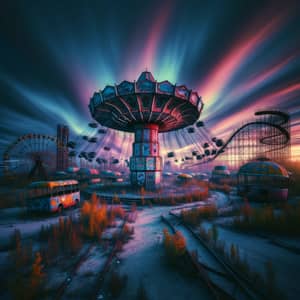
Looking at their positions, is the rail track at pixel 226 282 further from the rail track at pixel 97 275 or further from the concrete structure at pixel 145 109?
the concrete structure at pixel 145 109

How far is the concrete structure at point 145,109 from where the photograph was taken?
1488 centimetres

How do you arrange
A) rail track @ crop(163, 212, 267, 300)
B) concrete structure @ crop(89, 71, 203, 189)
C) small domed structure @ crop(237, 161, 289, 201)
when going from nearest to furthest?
rail track @ crop(163, 212, 267, 300)
small domed structure @ crop(237, 161, 289, 201)
concrete structure @ crop(89, 71, 203, 189)

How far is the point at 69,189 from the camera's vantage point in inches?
442

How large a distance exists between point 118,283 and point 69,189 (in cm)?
985

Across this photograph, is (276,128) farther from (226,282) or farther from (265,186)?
(226,282)

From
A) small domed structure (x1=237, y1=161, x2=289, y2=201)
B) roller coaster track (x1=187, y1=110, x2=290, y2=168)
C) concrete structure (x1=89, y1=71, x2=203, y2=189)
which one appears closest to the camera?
small domed structure (x1=237, y1=161, x2=289, y2=201)

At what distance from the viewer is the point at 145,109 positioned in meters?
16.6

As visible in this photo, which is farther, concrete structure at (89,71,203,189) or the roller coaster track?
the roller coaster track

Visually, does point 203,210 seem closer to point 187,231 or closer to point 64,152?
point 187,231

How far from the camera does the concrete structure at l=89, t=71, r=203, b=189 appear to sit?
14.9 m

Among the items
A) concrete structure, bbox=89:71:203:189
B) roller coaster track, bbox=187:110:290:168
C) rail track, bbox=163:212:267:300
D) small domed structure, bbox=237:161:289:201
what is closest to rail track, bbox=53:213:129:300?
rail track, bbox=163:212:267:300

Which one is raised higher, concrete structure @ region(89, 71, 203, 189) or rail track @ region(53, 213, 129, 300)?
concrete structure @ region(89, 71, 203, 189)

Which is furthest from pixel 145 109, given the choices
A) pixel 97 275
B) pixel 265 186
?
pixel 265 186

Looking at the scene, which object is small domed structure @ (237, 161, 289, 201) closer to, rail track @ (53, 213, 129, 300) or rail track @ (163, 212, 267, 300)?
rail track @ (163, 212, 267, 300)
